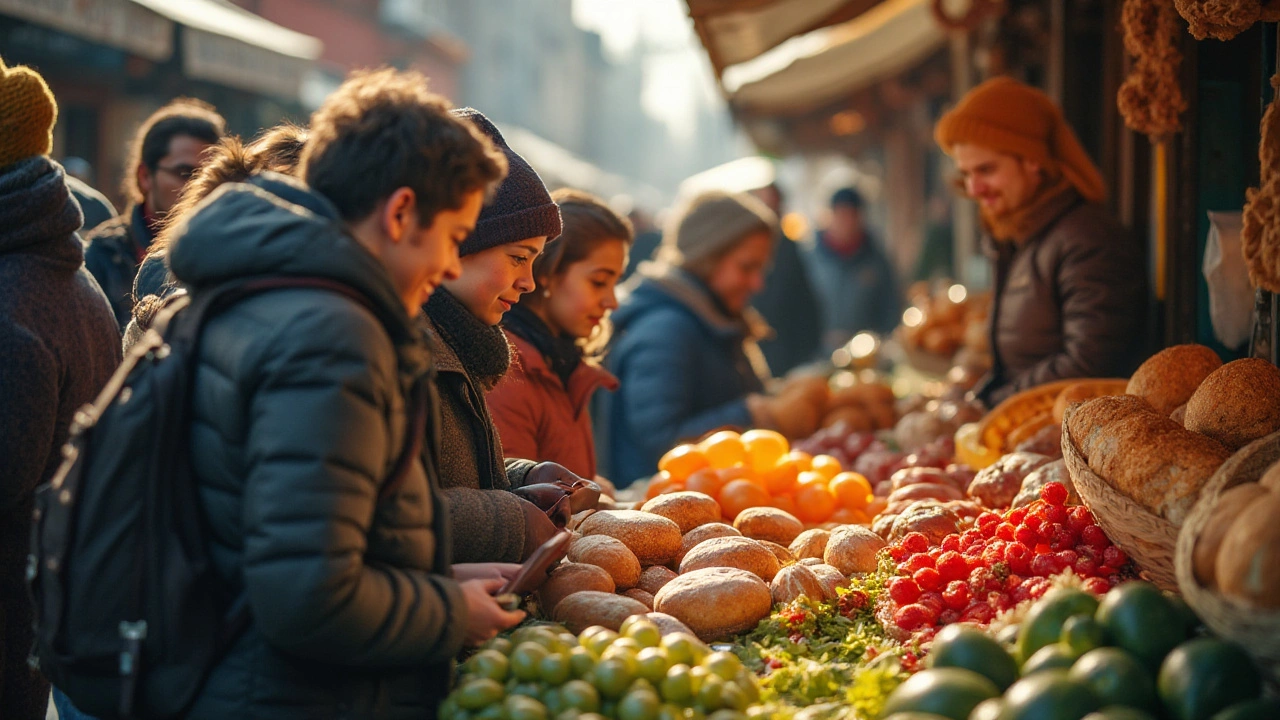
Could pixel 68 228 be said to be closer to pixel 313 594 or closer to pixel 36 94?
pixel 36 94

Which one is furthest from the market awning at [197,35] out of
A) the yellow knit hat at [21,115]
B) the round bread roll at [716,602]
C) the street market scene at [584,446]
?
the round bread roll at [716,602]

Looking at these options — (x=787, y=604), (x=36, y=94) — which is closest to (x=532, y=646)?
(x=787, y=604)

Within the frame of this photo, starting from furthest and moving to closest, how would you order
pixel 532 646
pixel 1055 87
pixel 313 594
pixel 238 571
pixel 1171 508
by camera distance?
pixel 1055 87 < pixel 1171 508 < pixel 532 646 < pixel 238 571 < pixel 313 594

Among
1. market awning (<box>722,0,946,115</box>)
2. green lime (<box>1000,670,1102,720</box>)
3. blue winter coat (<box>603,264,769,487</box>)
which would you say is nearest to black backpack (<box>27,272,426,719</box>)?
green lime (<box>1000,670,1102,720</box>)

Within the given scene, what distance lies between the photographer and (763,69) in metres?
10.7

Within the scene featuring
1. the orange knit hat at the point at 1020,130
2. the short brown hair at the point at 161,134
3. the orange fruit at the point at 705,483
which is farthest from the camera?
the short brown hair at the point at 161,134

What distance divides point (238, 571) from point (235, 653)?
14 cm

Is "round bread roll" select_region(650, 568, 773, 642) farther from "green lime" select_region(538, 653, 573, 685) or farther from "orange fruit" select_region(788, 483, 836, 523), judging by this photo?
"orange fruit" select_region(788, 483, 836, 523)

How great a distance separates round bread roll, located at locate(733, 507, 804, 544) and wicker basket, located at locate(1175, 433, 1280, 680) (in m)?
1.24

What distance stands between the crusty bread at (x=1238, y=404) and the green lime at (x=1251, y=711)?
957mm

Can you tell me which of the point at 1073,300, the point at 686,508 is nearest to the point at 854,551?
the point at 686,508

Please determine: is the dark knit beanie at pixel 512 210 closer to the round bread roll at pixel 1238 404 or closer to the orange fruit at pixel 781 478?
the orange fruit at pixel 781 478

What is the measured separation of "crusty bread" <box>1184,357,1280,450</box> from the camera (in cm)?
254

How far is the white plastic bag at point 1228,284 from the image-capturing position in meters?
3.49
